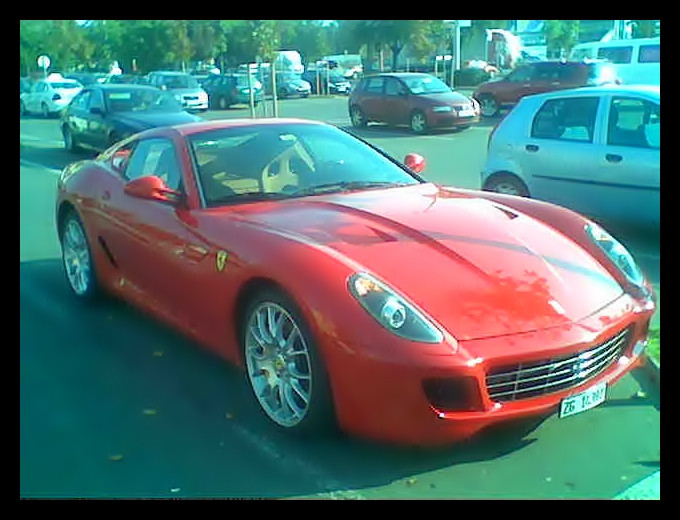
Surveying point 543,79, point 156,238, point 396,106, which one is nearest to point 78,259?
point 156,238

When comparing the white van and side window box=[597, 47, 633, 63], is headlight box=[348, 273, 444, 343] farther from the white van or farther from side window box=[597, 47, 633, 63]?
side window box=[597, 47, 633, 63]

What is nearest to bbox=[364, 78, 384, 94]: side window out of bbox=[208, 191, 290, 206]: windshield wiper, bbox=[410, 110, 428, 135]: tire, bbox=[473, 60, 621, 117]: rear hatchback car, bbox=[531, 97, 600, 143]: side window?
bbox=[410, 110, 428, 135]: tire

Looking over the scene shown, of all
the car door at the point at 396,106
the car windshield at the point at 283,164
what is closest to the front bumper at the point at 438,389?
the car windshield at the point at 283,164

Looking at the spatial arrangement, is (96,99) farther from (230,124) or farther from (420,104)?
(230,124)

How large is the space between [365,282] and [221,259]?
86 cm

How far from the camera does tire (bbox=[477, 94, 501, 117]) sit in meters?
14.9

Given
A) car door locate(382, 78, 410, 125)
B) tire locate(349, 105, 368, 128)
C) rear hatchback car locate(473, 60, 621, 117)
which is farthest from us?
rear hatchback car locate(473, 60, 621, 117)

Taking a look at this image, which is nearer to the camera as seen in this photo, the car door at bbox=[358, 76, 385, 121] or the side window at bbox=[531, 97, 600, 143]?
the side window at bbox=[531, 97, 600, 143]

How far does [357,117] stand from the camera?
34.1 feet

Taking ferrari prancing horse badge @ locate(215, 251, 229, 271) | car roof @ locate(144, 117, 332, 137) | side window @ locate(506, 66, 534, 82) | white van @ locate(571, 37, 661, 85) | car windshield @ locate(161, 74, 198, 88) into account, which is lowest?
ferrari prancing horse badge @ locate(215, 251, 229, 271)

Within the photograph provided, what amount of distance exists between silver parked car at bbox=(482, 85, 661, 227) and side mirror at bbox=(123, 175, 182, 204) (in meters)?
3.88

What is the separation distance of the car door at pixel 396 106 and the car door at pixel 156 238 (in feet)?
30.3

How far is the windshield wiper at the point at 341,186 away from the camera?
4145 millimetres
